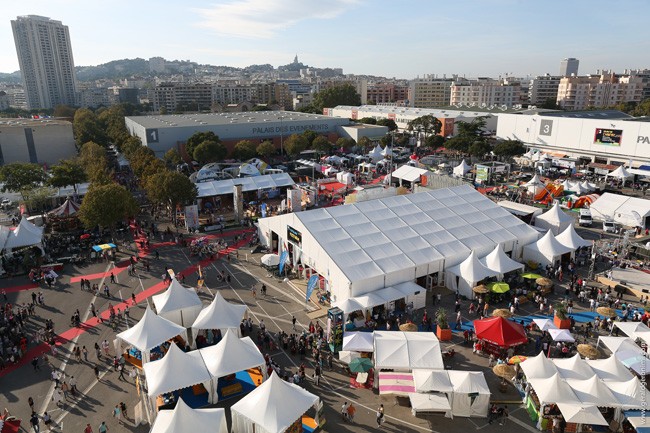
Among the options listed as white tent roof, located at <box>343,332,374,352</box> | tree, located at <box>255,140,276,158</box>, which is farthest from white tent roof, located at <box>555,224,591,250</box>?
tree, located at <box>255,140,276,158</box>

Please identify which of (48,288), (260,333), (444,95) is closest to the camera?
(260,333)

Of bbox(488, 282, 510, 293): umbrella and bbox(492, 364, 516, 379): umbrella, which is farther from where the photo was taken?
bbox(488, 282, 510, 293): umbrella

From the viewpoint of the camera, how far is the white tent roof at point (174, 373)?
14.8m

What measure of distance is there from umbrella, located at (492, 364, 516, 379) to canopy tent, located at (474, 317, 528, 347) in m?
1.68

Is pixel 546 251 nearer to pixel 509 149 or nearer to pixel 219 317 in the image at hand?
pixel 219 317

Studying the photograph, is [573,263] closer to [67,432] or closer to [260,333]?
[260,333]

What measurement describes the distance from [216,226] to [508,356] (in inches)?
Answer: 947

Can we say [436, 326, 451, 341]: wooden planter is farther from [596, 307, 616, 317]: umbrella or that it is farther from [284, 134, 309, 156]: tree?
[284, 134, 309, 156]: tree

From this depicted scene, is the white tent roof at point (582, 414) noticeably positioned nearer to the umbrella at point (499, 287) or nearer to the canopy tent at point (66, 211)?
the umbrella at point (499, 287)

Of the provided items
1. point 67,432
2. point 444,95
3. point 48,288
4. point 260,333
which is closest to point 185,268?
point 48,288

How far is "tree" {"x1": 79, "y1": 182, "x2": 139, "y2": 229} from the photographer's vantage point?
2962cm

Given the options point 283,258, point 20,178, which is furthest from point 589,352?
point 20,178

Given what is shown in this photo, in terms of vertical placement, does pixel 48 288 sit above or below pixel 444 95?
below

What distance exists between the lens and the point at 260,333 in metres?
20.0
